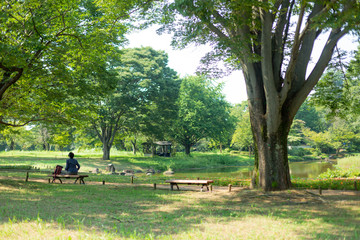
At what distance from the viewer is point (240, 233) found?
193 inches

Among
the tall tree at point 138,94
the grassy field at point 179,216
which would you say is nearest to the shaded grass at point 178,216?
the grassy field at point 179,216

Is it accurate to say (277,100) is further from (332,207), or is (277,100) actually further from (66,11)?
(66,11)

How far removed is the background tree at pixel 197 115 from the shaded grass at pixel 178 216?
31223 millimetres

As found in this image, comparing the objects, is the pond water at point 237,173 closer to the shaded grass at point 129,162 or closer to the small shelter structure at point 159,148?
the shaded grass at point 129,162

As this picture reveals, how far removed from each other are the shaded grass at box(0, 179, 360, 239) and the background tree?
102 ft

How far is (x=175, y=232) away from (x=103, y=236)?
1.23 meters

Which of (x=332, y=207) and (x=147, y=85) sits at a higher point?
(x=147, y=85)

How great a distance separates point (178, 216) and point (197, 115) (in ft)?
116

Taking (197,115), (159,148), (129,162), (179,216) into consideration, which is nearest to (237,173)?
(129,162)

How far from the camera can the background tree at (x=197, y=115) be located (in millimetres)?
41250

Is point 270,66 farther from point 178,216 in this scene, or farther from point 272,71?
point 178,216

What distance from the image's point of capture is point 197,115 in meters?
41.5

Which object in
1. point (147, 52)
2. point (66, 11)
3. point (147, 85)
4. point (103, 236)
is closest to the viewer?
point (103, 236)

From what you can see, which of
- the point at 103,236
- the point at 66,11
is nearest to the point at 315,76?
the point at 103,236
